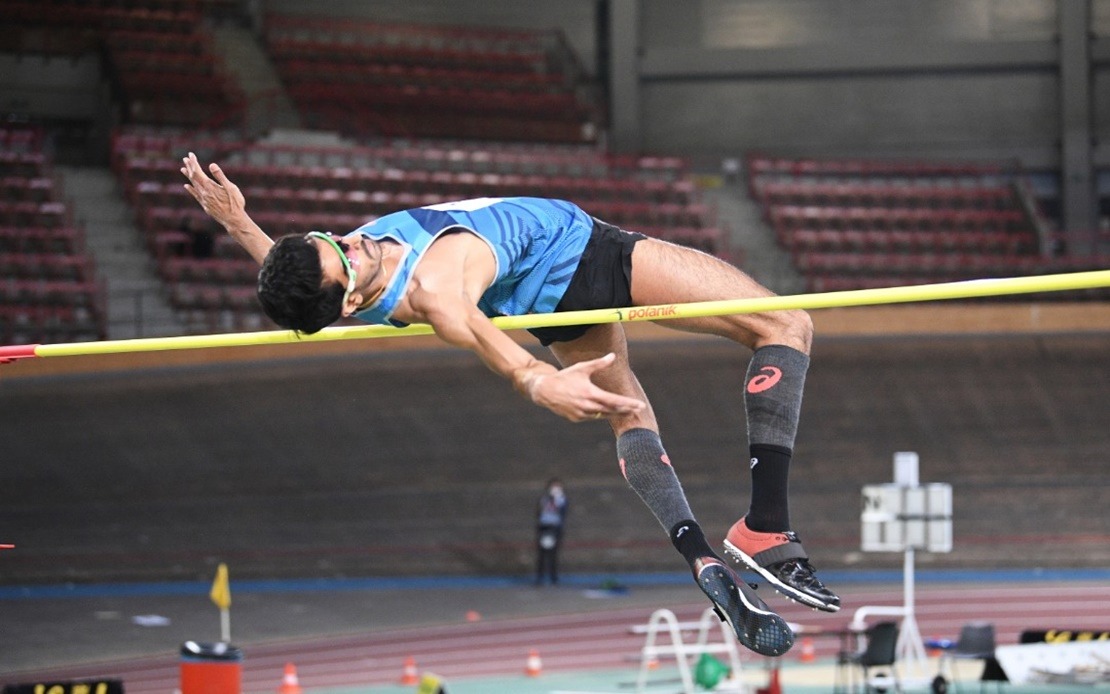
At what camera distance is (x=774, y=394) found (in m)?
3.97

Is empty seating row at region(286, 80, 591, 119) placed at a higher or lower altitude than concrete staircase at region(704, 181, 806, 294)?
higher

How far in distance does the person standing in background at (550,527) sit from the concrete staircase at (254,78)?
22.5 feet

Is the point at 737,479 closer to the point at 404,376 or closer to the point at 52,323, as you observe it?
the point at 404,376

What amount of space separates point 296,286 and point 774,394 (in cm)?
133

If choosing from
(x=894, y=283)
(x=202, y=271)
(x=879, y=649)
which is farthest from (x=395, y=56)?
(x=879, y=649)

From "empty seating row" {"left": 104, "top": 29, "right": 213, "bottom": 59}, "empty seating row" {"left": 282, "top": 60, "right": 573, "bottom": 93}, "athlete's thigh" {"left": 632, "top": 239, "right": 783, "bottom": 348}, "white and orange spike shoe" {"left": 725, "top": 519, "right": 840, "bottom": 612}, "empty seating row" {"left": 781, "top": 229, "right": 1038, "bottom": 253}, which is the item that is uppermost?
"empty seating row" {"left": 104, "top": 29, "right": 213, "bottom": 59}

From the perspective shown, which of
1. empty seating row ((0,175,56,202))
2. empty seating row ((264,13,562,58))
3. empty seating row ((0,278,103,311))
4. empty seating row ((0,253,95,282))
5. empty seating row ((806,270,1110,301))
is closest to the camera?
empty seating row ((0,278,103,311))

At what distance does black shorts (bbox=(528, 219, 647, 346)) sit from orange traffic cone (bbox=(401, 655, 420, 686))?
729cm

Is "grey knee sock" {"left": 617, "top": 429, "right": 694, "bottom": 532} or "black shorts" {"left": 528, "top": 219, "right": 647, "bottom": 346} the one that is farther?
"grey knee sock" {"left": 617, "top": 429, "right": 694, "bottom": 532}

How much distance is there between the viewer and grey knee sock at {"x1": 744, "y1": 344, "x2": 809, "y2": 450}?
3.97 metres

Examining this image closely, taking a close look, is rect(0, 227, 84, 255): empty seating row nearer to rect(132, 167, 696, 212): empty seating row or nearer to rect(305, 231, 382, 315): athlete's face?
rect(132, 167, 696, 212): empty seating row

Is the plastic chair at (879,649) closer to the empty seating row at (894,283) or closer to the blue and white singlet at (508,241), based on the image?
the blue and white singlet at (508,241)

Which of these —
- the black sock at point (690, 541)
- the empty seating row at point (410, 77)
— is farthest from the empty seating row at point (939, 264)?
the black sock at point (690, 541)

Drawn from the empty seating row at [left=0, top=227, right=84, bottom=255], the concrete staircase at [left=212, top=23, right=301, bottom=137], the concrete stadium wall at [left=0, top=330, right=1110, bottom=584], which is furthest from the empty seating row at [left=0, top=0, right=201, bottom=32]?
the concrete stadium wall at [left=0, top=330, right=1110, bottom=584]
